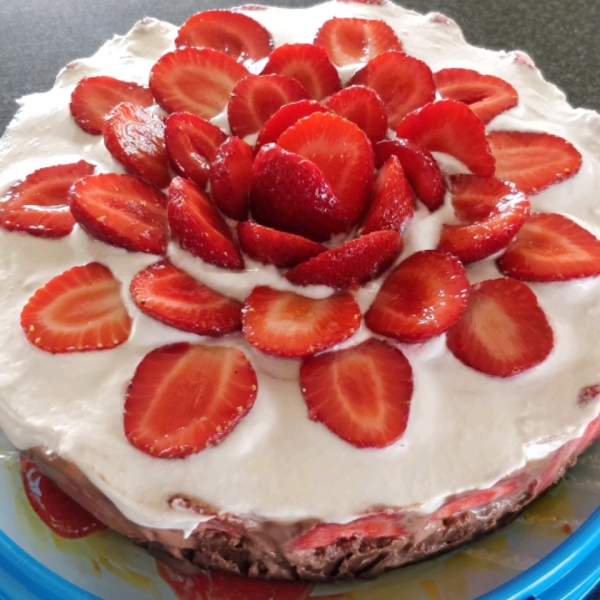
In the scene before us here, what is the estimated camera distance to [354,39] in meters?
1.57

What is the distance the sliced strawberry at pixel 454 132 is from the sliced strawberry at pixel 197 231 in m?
0.42

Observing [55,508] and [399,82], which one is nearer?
[55,508]

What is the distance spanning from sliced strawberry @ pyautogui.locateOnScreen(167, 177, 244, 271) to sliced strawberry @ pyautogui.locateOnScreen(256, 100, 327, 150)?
19 cm

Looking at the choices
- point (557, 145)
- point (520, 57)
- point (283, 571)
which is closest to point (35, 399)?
point (283, 571)

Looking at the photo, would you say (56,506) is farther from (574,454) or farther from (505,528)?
(574,454)

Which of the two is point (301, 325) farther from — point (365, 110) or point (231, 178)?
point (365, 110)

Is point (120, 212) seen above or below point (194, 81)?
below

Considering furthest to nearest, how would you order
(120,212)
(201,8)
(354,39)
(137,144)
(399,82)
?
(201,8) → (354,39) → (399,82) → (137,144) → (120,212)

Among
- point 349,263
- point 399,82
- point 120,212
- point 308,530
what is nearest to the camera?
point 308,530

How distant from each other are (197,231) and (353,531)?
52 centimetres

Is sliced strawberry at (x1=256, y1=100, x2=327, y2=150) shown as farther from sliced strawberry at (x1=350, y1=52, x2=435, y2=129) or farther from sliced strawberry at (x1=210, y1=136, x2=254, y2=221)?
sliced strawberry at (x1=350, y1=52, x2=435, y2=129)

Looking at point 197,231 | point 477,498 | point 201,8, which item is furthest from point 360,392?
point 201,8

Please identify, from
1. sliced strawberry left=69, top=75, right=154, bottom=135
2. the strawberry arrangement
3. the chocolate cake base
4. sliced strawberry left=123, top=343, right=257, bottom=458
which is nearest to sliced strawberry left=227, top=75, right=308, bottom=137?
the strawberry arrangement

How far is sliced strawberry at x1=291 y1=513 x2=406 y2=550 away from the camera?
931 millimetres
